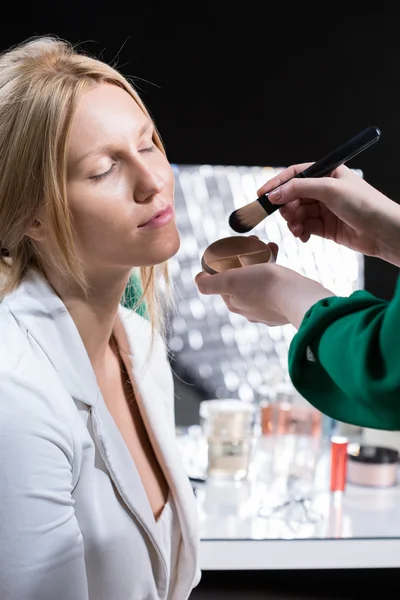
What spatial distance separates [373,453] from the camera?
1.86m

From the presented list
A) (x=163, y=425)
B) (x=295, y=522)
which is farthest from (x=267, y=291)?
(x=295, y=522)

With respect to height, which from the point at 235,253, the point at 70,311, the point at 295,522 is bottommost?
the point at 295,522

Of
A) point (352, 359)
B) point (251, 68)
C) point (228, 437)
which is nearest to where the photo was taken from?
point (352, 359)

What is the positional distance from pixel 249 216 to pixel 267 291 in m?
0.17

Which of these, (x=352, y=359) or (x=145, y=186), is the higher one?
(x=145, y=186)

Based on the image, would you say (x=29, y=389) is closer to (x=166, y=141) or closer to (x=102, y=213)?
(x=102, y=213)

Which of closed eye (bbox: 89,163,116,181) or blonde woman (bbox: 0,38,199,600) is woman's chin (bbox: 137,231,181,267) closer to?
A: blonde woman (bbox: 0,38,199,600)

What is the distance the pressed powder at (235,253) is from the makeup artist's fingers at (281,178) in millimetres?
88

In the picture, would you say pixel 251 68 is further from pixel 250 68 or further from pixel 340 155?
pixel 340 155

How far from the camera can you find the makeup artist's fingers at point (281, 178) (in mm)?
1137

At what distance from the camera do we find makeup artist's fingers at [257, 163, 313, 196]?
1.14m

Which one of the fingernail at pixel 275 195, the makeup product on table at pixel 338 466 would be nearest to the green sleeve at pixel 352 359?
the fingernail at pixel 275 195

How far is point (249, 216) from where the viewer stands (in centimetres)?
112

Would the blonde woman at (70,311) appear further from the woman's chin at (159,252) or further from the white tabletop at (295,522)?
the white tabletop at (295,522)
